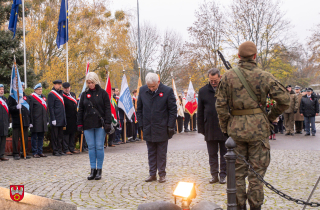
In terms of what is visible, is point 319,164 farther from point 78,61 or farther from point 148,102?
point 78,61

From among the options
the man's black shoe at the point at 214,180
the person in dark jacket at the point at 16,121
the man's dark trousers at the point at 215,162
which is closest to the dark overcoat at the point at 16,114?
the person in dark jacket at the point at 16,121

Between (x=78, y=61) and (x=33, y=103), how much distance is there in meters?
18.5

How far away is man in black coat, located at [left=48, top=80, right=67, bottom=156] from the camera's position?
10.6 metres

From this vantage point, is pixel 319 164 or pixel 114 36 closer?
pixel 319 164

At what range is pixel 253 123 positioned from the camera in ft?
13.4

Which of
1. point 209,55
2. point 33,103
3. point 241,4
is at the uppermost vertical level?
point 241,4

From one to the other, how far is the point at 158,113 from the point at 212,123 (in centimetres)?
108

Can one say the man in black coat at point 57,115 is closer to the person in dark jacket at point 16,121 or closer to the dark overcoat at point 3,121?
the person in dark jacket at point 16,121

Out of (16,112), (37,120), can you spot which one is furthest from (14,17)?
(37,120)

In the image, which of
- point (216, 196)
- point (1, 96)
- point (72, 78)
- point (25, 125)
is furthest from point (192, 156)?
point (72, 78)

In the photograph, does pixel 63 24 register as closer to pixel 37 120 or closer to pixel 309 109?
pixel 37 120

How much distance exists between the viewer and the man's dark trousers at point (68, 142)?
36.5 ft

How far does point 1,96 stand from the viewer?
10.0m

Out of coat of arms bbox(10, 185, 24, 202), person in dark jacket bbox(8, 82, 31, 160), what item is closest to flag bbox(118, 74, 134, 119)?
person in dark jacket bbox(8, 82, 31, 160)
